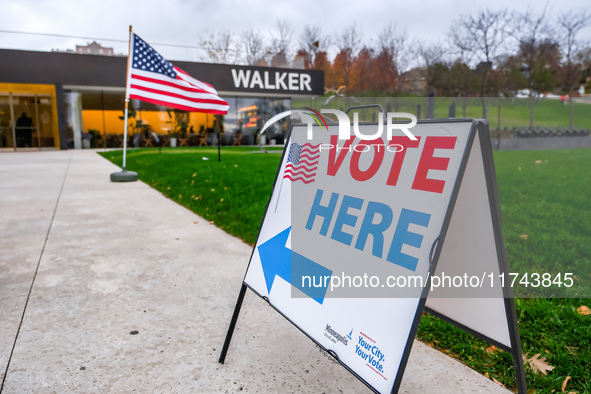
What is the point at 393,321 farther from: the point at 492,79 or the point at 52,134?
the point at 492,79

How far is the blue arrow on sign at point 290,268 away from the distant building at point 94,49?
2514 centimetres

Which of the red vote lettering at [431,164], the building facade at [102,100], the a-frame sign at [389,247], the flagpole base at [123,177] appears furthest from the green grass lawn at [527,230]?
the building facade at [102,100]

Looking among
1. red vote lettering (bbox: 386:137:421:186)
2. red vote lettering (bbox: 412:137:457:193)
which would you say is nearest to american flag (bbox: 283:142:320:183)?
red vote lettering (bbox: 386:137:421:186)

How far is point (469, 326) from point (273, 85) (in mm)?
26717

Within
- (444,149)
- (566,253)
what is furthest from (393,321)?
(566,253)

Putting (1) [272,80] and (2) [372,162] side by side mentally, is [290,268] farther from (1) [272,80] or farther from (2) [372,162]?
(1) [272,80]

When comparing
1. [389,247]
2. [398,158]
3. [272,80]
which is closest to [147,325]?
[389,247]

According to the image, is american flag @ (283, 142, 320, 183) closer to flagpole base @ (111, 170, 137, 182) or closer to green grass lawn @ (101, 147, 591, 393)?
green grass lawn @ (101, 147, 591, 393)

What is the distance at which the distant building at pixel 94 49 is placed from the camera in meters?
24.1

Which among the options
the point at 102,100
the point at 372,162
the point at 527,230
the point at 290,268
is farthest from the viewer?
the point at 102,100

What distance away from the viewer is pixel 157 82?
9773 mm

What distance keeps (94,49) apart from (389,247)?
1061 inches

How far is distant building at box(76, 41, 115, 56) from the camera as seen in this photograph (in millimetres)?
24109

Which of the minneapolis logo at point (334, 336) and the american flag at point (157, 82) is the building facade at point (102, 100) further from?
the minneapolis logo at point (334, 336)
